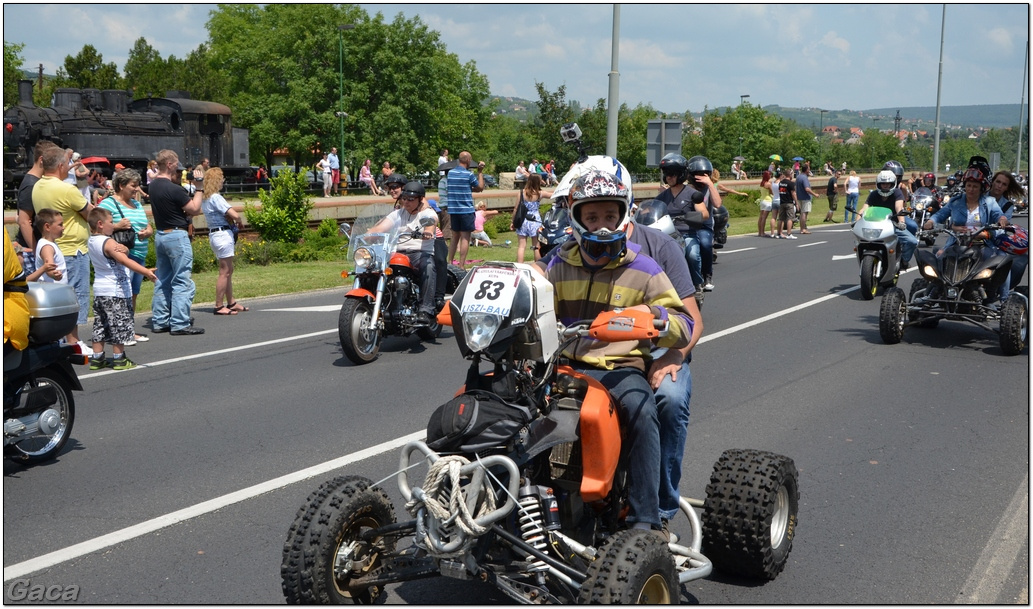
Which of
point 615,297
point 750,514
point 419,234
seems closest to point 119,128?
point 419,234

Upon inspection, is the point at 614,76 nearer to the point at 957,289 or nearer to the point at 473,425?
the point at 957,289

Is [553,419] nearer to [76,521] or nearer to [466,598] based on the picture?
[466,598]

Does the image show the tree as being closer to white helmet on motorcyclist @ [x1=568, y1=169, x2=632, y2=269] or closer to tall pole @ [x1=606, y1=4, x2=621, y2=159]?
tall pole @ [x1=606, y1=4, x2=621, y2=159]

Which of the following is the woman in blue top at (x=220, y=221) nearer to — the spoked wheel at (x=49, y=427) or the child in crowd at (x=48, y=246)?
the child in crowd at (x=48, y=246)

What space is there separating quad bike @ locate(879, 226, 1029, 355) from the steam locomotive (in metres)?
28.5

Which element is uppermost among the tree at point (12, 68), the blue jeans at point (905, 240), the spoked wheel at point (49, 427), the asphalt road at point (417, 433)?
the tree at point (12, 68)

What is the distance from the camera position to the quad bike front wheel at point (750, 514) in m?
4.73

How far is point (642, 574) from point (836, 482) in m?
3.16

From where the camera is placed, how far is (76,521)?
18.6ft

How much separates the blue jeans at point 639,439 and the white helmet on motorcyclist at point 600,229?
531 mm

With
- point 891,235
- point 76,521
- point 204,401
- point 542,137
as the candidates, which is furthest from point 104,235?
point 542,137

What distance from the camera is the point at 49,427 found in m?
6.67

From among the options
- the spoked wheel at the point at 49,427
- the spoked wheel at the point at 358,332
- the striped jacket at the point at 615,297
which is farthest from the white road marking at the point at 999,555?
the spoked wheel at the point at 358,332

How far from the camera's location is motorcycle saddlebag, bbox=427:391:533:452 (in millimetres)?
3768
